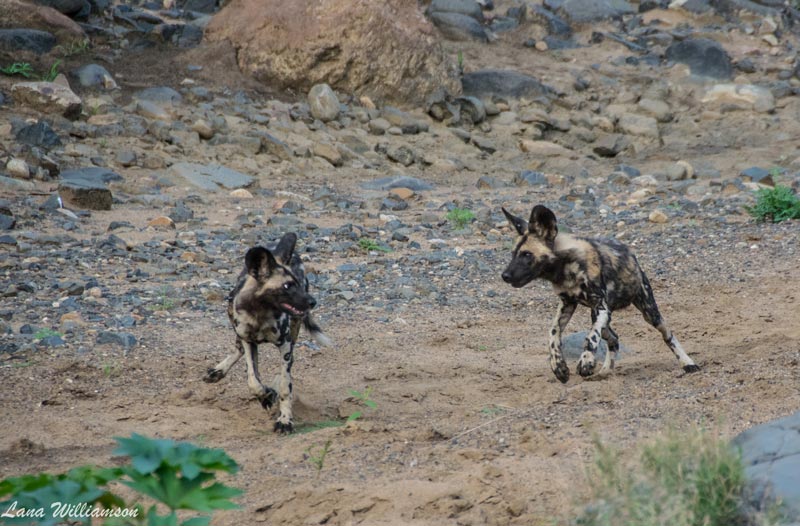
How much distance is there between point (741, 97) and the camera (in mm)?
19344

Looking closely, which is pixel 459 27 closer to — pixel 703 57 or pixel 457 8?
pixel 457 8

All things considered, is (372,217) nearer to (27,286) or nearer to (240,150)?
(240,150)

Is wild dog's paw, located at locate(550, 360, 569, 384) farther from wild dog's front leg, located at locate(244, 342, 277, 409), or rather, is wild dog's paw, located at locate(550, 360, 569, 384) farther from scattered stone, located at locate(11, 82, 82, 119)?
scattered stone, located at locate(11, 82, 82, 119)

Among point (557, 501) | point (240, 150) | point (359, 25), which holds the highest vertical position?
point (557, 501)

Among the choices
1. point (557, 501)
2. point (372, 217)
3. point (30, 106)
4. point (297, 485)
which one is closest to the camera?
point (557, 501)

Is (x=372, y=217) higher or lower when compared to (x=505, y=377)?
lower

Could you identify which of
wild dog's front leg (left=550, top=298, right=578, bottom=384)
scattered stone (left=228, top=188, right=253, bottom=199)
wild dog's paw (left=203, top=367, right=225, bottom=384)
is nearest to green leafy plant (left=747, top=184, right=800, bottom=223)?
wild dog's front leg (left=550, top=298, right=578, bottom=384)

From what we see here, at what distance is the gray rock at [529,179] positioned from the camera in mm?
15844

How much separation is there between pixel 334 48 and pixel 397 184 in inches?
145

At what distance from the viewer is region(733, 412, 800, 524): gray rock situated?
4192 mm

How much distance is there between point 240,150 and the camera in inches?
605

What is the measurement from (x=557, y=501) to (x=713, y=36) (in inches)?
755

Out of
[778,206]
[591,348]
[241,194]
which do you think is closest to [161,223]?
[241,194]

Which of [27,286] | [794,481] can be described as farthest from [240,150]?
[794,481]
